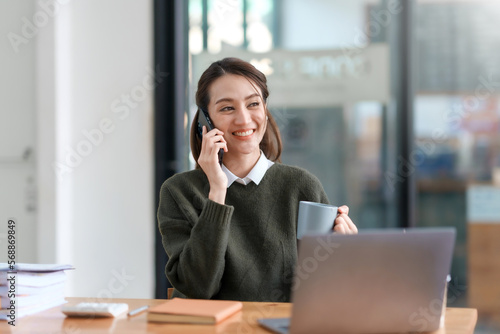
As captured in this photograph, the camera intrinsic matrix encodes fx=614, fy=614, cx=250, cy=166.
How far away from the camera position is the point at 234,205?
6.33 ft

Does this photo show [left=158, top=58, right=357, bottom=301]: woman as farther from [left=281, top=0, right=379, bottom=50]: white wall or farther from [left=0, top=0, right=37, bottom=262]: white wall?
[left=0, top=0, right=37, bottom=262]: white wall

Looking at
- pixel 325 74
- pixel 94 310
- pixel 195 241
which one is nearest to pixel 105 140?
pixel 325 74

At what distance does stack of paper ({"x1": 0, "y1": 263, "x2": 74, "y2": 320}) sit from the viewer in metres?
1.47

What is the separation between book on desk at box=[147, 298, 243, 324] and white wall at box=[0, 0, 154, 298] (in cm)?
198

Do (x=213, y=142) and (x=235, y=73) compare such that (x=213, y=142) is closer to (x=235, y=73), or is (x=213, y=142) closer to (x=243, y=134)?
(x=243, y=134)

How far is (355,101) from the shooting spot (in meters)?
3.44

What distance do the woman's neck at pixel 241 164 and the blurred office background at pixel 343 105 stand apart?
1.47 m

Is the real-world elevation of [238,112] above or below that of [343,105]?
below

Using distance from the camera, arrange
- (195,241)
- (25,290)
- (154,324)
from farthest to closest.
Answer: (195,241)
(25,290)
(154,324)

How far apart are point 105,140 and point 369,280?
2.47 meters

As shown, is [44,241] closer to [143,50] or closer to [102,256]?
[102,256]

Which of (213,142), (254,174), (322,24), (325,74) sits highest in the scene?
(322,24)

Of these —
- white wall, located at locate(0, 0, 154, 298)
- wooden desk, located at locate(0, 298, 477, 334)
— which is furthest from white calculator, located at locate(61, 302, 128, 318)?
white wall, located at locate(0, 0, 154, 298)

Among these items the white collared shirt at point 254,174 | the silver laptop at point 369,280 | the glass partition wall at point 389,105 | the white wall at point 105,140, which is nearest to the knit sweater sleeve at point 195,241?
the white collared shirt at point 254,174
